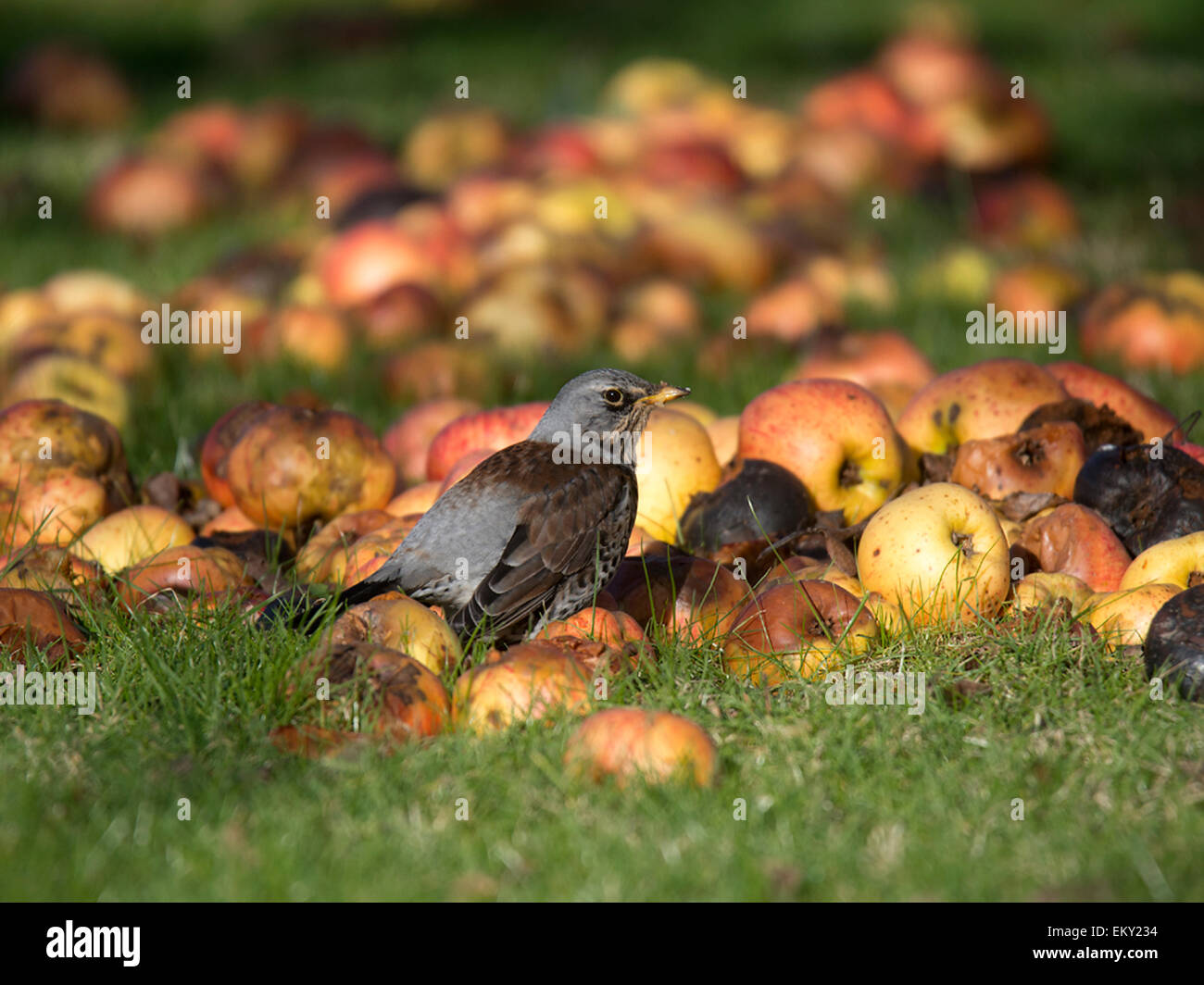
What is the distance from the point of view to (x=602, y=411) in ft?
14.0

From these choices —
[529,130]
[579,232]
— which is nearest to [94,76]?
[529,130]

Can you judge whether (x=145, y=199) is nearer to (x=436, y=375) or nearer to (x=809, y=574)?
(x=436, y=375)

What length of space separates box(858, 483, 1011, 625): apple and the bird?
30.4 inches

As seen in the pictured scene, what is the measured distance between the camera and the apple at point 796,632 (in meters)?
3.79

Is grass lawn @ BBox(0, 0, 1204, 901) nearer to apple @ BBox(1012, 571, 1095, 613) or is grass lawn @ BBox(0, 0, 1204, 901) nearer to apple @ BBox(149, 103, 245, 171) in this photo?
apple @ BBox(1012, 571, 1095, 613)

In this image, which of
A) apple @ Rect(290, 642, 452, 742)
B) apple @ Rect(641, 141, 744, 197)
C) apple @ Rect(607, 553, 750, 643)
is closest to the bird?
apple @ Rect(607, 553, 750, 643)

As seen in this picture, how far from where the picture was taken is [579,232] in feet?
26.9

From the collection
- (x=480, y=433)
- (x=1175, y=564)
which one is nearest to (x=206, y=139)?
(x=480, y=433)

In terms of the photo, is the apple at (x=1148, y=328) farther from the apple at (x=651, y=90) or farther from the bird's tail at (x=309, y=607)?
the apple at (x=651, y=90)

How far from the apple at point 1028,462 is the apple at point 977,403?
225 millimetres

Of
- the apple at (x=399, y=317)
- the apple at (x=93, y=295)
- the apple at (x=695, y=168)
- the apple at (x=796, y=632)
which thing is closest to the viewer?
the apple at (x=796, y=632)

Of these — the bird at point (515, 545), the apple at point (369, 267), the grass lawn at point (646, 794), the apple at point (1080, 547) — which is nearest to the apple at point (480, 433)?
the bird at point (515, 545)

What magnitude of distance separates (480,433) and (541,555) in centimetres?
117
